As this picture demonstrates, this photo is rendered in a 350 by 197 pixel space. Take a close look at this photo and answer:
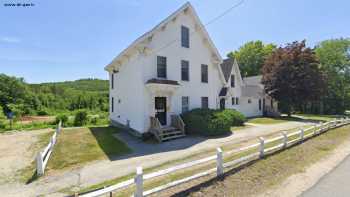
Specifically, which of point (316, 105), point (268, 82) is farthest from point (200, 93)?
point (316, 105)

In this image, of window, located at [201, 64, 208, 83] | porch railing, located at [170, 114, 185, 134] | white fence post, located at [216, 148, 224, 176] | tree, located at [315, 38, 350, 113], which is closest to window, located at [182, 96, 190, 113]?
porch railing, located at [170, 114, 185, 134]

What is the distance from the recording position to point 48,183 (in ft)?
20.7

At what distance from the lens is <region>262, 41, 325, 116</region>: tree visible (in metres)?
23.2

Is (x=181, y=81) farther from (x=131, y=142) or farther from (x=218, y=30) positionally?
(x=131, y=142)

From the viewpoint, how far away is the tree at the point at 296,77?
23.2 meters

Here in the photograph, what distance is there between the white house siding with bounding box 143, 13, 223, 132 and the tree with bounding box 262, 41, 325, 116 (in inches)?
489

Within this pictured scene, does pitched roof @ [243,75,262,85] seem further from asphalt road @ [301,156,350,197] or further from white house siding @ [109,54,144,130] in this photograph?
asphalt road @ [301,156,350,197]

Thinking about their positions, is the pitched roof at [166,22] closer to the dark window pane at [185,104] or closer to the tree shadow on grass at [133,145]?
the dark window pane at [185,104]

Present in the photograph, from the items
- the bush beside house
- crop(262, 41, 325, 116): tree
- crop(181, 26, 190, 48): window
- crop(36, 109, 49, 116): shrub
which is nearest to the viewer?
the bush beside house

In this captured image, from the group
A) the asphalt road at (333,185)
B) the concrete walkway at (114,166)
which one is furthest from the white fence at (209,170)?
the asphalt road at (333,185)

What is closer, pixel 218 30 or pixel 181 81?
pixel 218 30

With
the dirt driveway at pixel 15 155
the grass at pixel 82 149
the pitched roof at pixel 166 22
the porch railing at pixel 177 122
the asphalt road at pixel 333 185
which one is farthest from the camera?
the porch railing at pixel 177 122

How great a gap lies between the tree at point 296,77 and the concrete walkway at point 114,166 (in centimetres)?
1727

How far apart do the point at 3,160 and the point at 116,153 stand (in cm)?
511
